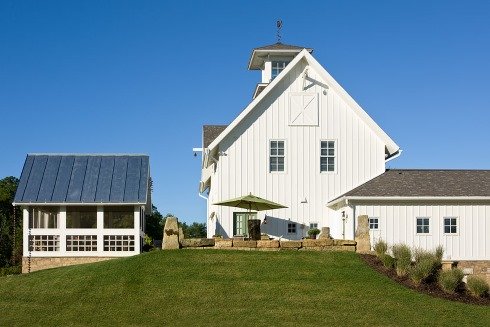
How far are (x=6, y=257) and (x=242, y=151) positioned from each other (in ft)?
80.8

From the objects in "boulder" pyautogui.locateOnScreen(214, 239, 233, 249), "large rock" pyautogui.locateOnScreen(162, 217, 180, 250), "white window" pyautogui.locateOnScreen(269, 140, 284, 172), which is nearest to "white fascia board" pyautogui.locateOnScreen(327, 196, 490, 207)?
"white window" pyautogui.locateOnScreen(269, 140, 284, 172)

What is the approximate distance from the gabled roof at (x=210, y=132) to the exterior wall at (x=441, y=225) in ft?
32.3

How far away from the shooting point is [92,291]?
79.1 ft

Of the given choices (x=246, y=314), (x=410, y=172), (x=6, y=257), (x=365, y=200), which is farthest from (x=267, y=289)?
(x=6, y=257)

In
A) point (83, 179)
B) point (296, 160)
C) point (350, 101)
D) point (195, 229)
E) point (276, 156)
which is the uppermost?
point (350, 101)

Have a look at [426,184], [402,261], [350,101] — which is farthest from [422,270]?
[350,101]

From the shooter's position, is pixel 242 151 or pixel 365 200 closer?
pixel 365 200

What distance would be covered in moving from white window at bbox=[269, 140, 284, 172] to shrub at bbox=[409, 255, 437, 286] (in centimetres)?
1083

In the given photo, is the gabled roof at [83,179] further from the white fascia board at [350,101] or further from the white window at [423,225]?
the white window at [423,225]

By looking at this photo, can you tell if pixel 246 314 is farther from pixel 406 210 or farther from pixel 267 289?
pixel 406 210

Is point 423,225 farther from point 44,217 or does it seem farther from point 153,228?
point 153,228

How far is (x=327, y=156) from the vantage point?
35312 millimetres

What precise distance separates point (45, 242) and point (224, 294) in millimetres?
18519

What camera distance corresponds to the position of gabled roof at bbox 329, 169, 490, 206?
107 feet
